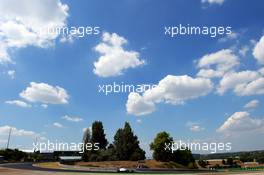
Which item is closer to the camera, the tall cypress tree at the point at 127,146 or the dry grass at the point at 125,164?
the dry grass at the point at 125,164

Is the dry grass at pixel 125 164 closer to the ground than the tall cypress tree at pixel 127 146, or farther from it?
closer to the ground

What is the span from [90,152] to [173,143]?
30662 millimetres

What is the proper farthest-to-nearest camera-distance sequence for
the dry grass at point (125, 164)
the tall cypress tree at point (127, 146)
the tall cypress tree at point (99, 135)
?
the tall cypress tree at point (99, 135), the tall cypress tree at point (127, 146), the dry grass at point (125, 164)

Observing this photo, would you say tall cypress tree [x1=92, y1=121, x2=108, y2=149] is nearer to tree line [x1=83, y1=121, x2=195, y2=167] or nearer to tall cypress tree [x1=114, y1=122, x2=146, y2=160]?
tree line [x1=83, y1=121, x2=195, y2=167]

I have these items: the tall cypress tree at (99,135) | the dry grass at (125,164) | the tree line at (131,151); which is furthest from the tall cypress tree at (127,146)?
the tall cypress tree at (99,135)

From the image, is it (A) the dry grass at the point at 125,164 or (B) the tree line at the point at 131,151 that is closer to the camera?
(A) the dry grass at the point at 125,164

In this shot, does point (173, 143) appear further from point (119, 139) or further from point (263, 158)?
point (263, 158)

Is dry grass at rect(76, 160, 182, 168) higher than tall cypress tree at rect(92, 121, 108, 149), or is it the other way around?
tall cypress tree at rect(92, 121, 108, 149)

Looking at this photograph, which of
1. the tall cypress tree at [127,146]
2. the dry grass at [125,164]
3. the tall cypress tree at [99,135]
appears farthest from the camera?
the tall cypress tree at [99,135]

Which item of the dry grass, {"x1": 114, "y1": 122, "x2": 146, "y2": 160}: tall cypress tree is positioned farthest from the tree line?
the dry grass

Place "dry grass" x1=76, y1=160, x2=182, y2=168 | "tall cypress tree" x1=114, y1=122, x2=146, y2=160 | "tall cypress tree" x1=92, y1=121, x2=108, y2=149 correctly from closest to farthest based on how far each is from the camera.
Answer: "dry grass" x1=76, y1=160, x2=182, y2=168 → "tall cypress tree" x1=114, y1=122, x2=146, y2=160 → "tall cypress tree" x1=92, y1=121, x2=108, y2=149

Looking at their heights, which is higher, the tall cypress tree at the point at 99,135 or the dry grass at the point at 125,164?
the tall cypress tree at the point at 99,135

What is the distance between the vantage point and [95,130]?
128750mm

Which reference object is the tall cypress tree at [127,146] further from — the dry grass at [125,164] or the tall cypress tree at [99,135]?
the tall cypress tree at [99,135]
